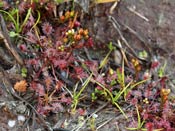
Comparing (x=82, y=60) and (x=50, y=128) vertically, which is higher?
(x=82, y=60)

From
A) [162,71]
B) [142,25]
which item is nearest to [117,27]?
[142,25]

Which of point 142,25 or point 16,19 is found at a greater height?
point 16,19

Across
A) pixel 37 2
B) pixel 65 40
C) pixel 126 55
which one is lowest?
pixel 126 55

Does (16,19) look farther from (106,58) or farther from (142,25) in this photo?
(142,25)

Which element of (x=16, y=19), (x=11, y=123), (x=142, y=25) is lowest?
(x=11, y=123)

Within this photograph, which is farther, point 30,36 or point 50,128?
point 30,36

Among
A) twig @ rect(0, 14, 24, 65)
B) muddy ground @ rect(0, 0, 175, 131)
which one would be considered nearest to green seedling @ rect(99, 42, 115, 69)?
muddy ground @ rect(0, 0, 175, 131)

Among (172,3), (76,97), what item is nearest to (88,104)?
(76,97)

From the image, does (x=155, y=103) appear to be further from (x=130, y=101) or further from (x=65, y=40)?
(x=65, y=40)

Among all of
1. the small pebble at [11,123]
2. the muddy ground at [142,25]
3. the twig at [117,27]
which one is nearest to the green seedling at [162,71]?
the muddy ground at [142,25]
